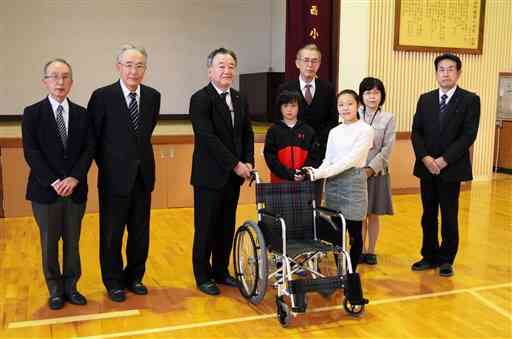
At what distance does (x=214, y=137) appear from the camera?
124 inches

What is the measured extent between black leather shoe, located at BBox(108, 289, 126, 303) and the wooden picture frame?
4.67 m

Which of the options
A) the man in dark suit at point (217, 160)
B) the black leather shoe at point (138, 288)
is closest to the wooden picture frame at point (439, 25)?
the man in dark suit at point (217, 160)

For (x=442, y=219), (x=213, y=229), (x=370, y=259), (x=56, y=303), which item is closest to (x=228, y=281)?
(x=213, y=229)

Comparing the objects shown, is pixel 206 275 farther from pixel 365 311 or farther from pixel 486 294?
pixel 486 294

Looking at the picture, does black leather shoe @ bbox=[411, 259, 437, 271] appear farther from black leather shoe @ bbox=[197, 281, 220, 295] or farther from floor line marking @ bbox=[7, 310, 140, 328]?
floor line marking @ bbox=[7, 310, 140, 328]

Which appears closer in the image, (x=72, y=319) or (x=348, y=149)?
(x=72, y=319)

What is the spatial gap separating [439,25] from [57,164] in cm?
526

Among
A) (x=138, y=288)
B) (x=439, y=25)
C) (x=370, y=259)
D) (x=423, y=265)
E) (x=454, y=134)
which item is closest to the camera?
(x=138, y=288)

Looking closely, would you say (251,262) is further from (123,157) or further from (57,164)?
(57,164)

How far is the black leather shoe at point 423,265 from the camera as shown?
379 centimetres

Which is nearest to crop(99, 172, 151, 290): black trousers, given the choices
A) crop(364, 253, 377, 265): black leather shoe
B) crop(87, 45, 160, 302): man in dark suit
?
crop(87, 45, 160, 302): man in dark suit

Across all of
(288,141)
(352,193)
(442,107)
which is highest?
(442,107)

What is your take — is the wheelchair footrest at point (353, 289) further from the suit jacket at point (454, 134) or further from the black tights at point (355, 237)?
the suit jacket at point (454, 134)

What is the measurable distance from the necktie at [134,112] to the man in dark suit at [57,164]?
0.78ft
